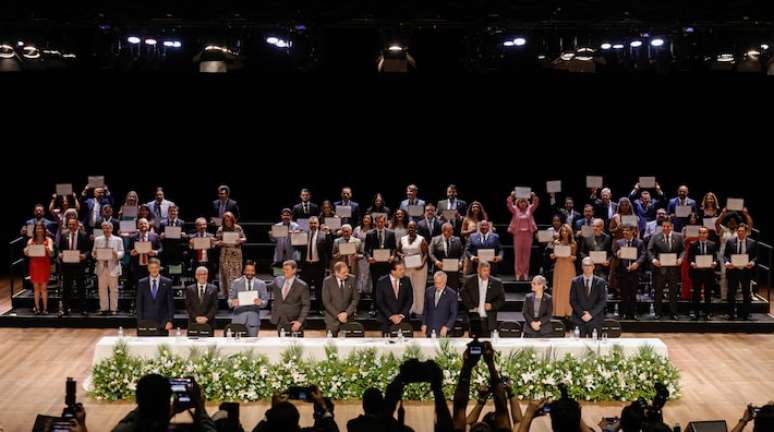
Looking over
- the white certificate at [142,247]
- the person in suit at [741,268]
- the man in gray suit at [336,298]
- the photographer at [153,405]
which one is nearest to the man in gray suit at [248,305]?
the man in gray suit at [336,298]

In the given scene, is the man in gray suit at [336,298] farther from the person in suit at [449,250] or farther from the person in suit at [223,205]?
the person in suit at [223,205]

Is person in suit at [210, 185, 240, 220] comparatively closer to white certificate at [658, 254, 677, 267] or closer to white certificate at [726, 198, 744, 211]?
white certificate at [658, 254, 677, 267]

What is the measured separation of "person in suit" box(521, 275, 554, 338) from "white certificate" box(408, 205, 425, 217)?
14.5 ft

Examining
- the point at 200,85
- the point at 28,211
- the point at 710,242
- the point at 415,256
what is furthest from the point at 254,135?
the point at 710,242

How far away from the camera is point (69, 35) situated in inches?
531

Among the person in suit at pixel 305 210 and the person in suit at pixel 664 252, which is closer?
the person in suit at pixel 664 252

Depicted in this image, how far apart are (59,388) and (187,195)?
8.38 metres

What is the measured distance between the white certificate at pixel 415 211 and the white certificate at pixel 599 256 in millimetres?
3169

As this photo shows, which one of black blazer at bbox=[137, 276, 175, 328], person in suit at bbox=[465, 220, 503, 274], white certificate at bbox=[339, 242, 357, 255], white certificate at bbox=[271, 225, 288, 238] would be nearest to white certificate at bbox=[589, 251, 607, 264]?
person in suit at bbox=[465, 220, 503, 274]

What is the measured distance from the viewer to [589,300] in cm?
1347

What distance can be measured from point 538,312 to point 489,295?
1038 mm

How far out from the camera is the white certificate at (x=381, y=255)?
51.7ft

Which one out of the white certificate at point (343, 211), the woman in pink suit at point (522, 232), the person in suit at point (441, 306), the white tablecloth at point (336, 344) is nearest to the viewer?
the white tablecloth at point (336, 344)

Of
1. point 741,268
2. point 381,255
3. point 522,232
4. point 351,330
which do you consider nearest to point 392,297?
point 351,330
